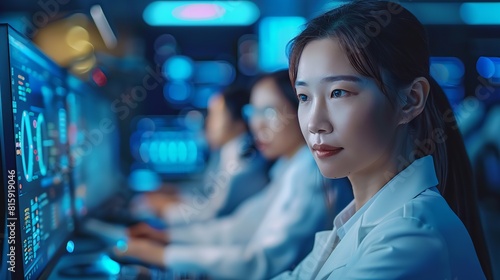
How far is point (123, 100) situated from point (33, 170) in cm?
366

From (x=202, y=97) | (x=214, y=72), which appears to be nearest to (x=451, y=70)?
(x=214, y=72)

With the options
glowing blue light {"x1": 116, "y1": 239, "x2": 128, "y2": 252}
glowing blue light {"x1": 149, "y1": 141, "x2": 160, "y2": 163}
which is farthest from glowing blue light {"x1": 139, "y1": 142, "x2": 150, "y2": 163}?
glowing blue light {"x1": 116, "y1": 239, "x2": 128, "y2": 252}

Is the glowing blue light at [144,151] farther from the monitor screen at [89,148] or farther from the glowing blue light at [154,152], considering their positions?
the monitor screen at [89,148]

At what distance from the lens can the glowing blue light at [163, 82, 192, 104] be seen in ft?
17.7

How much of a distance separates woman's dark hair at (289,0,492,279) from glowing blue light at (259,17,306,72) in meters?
4.03

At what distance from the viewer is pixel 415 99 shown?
117 centimetres

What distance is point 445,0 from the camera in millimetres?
4680

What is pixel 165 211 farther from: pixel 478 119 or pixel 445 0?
pixel 445 0

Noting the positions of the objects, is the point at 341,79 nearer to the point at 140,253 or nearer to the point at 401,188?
the point at 401,188

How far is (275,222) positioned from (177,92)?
3.36 metres

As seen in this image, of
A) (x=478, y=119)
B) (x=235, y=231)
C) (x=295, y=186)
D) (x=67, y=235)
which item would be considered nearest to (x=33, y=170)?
(x=67, y=235)

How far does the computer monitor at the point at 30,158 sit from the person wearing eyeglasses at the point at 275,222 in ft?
2.08

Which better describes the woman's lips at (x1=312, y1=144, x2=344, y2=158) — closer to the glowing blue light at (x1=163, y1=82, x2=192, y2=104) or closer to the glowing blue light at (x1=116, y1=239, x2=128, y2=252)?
the glowing blue light at (x1=116, y1=239, x2=128, y2=252)

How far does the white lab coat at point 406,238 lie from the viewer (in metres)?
1.04
